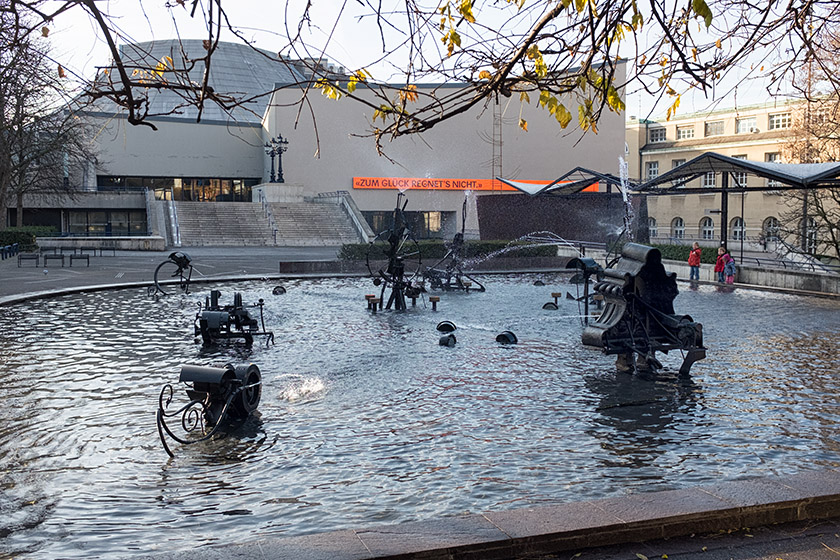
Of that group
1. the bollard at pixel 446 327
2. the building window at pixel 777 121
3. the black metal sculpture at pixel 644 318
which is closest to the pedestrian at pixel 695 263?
the bollard at pixel 446 327

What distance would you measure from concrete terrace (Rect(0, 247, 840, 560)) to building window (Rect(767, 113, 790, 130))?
63.9 metres

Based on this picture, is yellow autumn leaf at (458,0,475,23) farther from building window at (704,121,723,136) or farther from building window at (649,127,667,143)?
building window at (649,127,667,143)

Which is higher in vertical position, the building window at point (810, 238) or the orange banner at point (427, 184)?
the orange banner at point (427, 184)

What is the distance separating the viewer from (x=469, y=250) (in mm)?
30188

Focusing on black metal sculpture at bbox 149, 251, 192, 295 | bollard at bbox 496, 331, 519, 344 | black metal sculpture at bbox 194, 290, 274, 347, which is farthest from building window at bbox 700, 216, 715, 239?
black metal sculpture at bbox 194, 290, 274, 347

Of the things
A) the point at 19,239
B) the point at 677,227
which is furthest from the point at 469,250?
the point at 677,227

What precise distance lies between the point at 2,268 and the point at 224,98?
2728cm

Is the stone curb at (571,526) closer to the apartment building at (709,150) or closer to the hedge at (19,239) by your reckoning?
the hedge at (19,239)

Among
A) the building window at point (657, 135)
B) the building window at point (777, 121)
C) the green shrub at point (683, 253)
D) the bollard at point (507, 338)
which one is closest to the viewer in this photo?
the bollard at point (507, 338)

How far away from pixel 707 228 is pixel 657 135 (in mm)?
14934

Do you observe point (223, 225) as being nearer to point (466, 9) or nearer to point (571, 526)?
point (466, 9)

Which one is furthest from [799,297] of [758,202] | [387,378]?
[758,202]

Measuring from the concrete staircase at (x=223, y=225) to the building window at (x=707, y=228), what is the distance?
35.2 metres

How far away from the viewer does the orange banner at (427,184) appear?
64.1 metres
